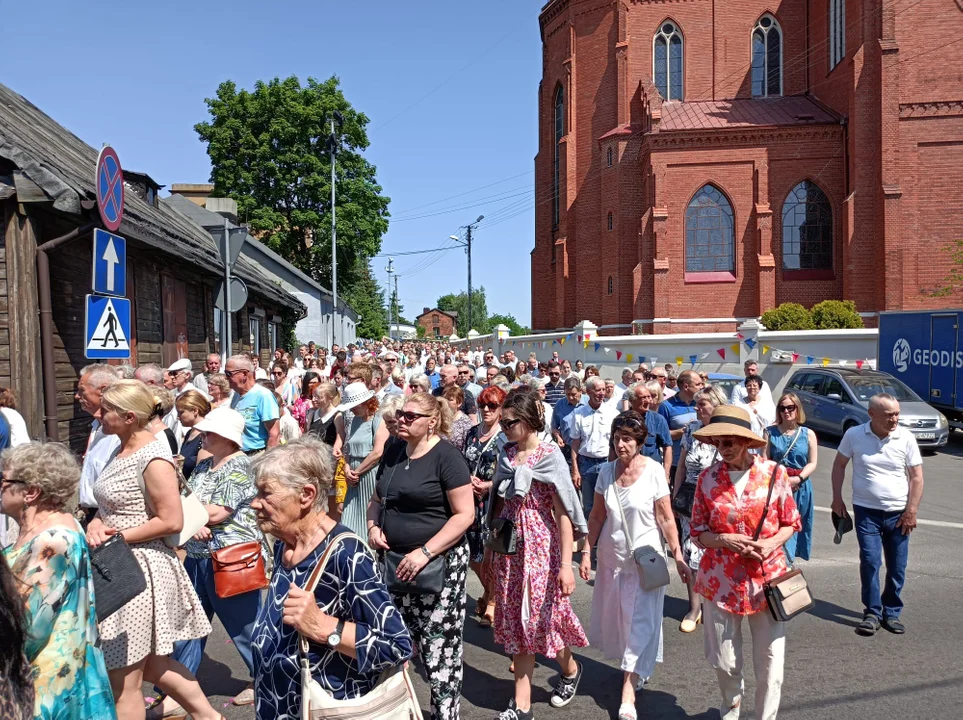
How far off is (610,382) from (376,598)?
22.9 ft

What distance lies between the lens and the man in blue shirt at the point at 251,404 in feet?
23.8

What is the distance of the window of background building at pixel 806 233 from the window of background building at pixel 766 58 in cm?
764

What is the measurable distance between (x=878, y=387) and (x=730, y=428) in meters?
14.4

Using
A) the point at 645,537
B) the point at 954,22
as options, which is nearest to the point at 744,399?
the point at 645,537

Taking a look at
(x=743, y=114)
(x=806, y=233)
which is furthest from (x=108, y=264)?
(x=743, y=114)

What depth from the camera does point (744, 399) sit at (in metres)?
9.98

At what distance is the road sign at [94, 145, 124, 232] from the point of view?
21.4ft

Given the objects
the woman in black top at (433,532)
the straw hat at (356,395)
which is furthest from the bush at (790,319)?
the woman in black top at (433,532)

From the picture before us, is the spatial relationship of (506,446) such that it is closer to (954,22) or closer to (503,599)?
(503,599)

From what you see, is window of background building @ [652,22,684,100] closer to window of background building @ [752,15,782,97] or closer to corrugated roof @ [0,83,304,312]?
window of background building @ [752,15,782,97]

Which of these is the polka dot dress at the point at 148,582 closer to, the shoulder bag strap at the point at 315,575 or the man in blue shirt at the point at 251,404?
the shoulder bag strap at the point at 315,575

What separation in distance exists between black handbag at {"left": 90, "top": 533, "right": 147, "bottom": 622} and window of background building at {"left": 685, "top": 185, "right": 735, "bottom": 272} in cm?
3291

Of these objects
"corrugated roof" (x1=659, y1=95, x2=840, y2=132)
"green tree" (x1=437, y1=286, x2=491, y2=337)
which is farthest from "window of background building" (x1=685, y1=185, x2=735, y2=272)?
"green tree" (x1=437, y1=286, x2=491, y2=337)

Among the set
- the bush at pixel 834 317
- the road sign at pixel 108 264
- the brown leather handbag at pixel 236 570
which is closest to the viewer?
the brown leather handbag at pixel 236 570
